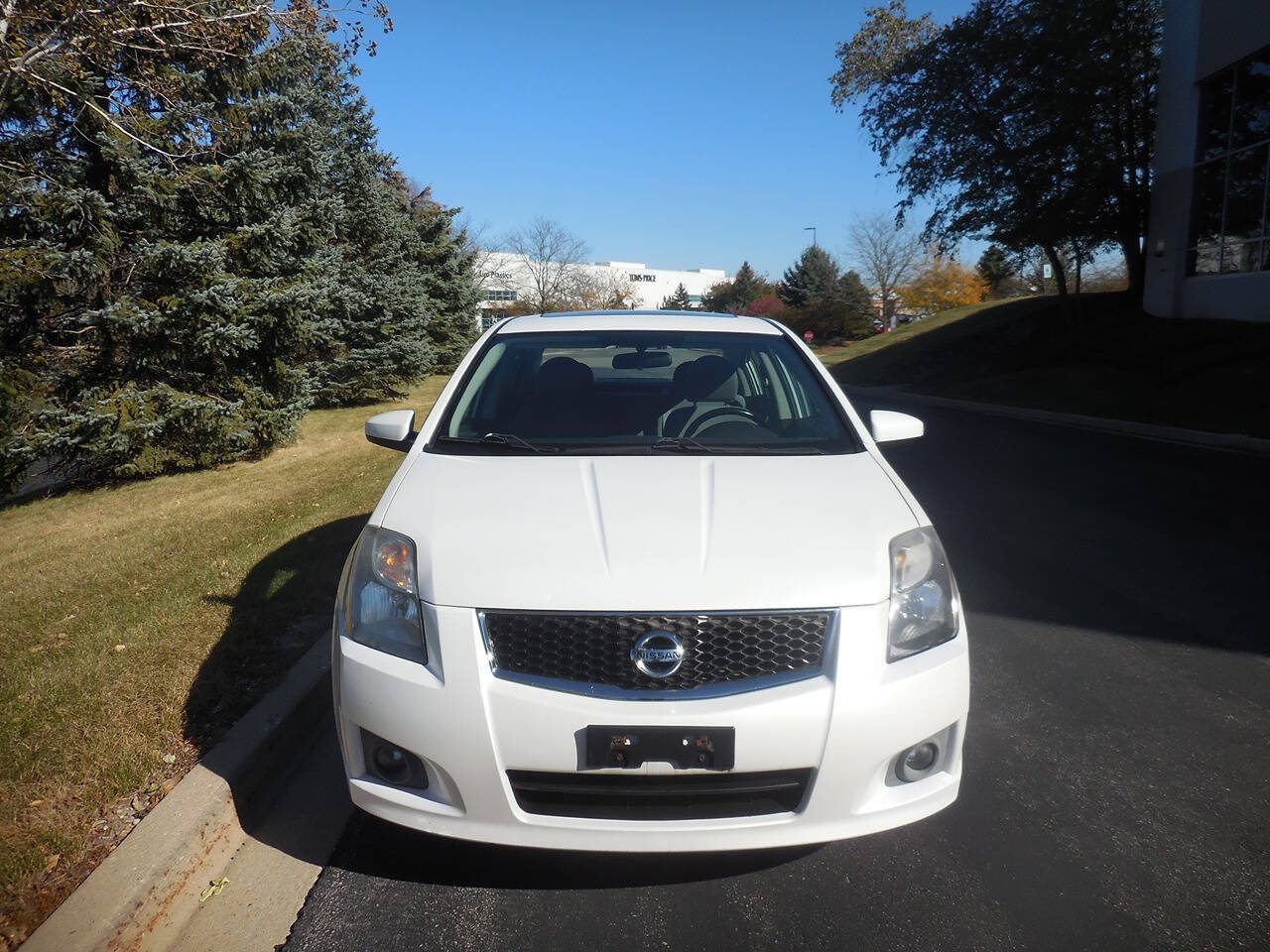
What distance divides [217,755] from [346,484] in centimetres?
596

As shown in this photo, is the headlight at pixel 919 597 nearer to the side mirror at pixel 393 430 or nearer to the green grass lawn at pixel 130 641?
the side mirror at pixel 393 430

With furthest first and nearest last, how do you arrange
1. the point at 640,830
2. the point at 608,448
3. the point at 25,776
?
the point at 608,448 → the point at 25,776 → the point at 640,830

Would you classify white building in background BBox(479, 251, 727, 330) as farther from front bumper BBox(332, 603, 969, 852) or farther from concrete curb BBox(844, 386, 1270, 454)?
front bumper BBox(332, 603, 969, 852)

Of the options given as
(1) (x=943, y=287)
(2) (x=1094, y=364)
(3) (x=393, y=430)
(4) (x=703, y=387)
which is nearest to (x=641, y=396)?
(4) (x=703, y=387)

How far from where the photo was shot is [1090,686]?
3994 mm

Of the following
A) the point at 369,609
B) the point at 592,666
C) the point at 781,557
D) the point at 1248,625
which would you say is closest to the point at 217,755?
the point at 369,609

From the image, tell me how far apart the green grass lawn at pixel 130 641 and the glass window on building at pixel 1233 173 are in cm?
1888

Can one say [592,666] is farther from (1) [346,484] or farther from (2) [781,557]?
(1) [346,484]

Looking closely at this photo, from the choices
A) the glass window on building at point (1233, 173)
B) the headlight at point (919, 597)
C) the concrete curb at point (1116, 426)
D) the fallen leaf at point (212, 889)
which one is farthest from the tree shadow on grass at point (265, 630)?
the glass window on building at point (1233, 173)

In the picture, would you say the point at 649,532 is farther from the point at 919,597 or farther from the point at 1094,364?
the point at 1094,364

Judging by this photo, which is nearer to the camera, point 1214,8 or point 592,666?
→ point 592,666

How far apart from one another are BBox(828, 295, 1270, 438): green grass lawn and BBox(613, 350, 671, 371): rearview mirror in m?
10.9

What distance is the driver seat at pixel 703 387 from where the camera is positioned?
3.78 meters

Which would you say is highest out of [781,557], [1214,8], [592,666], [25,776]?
[1214,8]
